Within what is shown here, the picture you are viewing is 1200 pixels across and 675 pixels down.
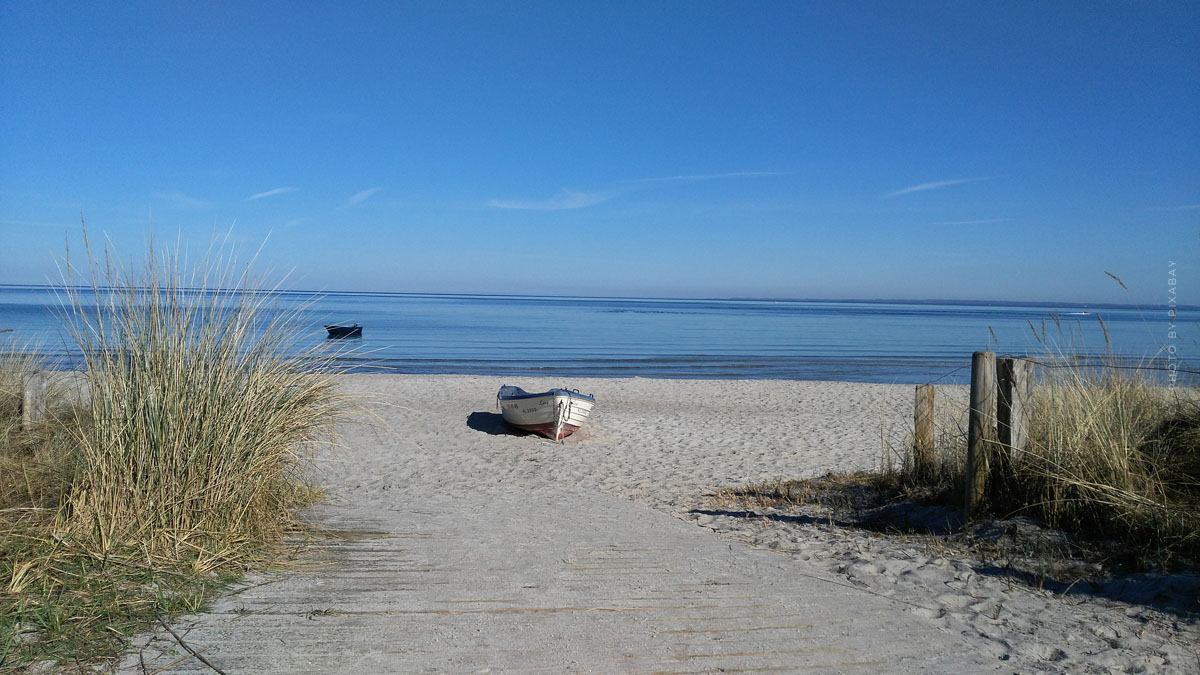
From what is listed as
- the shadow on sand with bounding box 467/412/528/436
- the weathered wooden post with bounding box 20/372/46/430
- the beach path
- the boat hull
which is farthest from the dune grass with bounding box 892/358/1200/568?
the shadow on sand with bounding box 467/412/528/436

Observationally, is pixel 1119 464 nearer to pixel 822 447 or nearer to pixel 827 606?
pixel 827 606

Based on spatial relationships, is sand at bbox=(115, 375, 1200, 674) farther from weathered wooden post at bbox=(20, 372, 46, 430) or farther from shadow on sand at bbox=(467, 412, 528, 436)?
shadow on sand at bbox=(467, 412, 528, 436)

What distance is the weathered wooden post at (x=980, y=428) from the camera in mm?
5863

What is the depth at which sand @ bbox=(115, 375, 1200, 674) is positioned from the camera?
356cm

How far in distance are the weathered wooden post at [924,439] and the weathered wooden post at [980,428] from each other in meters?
1.38

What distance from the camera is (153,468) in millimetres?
4570

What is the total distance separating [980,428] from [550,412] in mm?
8290

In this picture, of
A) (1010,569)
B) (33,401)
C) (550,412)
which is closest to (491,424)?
(550,412)

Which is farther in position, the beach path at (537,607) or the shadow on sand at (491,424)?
the shadow on sand at (491,424)

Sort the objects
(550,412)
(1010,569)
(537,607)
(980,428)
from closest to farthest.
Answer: (537,607) → (1010,569) → (980,428) → (550,412)

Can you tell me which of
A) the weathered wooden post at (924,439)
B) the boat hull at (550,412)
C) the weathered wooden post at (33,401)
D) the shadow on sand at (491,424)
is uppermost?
the weathered wooden post at (33,401)

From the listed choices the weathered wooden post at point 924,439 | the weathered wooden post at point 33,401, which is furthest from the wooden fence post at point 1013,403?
the weathered wooden post at point 33,401

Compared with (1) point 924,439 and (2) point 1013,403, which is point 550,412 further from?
(2) point 1013,403

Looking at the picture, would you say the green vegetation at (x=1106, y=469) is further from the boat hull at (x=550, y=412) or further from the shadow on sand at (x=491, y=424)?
the shadow on sand at (x=491, y=424)
